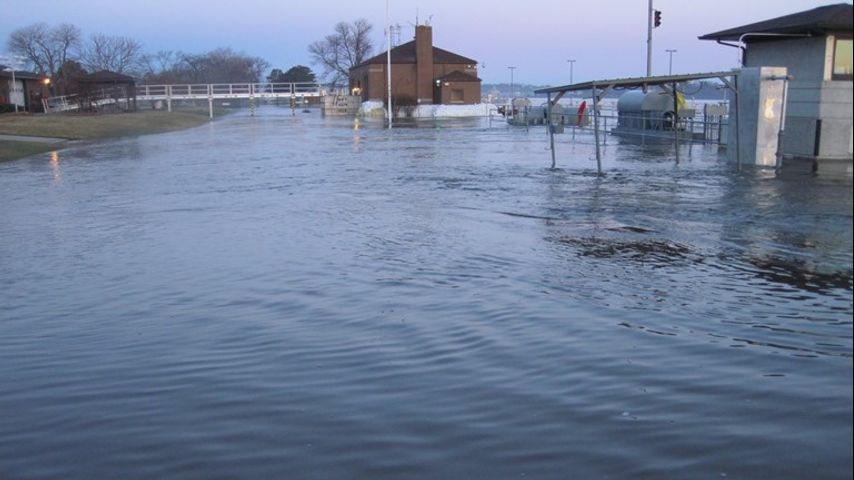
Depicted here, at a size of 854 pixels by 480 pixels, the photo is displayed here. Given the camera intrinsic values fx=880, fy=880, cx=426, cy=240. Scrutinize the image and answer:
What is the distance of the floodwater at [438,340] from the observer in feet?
18.2

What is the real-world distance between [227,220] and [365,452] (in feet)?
36.7

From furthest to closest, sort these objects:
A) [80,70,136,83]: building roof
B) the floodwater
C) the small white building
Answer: [80,70,136,83]: building roof < the floodwater < the small white building

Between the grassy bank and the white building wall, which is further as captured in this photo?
the grassy bank

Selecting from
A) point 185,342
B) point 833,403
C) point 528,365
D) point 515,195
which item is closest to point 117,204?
point 515,195

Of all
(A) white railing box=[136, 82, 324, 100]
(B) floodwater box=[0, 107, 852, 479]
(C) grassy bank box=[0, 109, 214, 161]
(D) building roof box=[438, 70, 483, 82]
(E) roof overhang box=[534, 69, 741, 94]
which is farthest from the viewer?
(A) white railing box=[136, 82, 324, 100]

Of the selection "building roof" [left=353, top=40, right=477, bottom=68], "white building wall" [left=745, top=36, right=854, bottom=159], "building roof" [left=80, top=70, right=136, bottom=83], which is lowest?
"white building wall" [left=745, top=36, right=854, bottom=159]

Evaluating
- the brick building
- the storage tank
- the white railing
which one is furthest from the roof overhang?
the white railing

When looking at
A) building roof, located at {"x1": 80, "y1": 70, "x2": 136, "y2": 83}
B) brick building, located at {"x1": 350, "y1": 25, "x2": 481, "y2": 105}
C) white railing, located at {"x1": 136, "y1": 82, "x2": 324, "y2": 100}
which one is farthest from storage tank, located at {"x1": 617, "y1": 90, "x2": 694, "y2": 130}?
white railing, located at {"x1": 136, "y1": 82, "x2": 324, "y2": 100}

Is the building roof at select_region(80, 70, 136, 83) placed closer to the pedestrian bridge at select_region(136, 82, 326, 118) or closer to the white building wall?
the pedestrian bridge at select_region(136, 82, 326, 118)

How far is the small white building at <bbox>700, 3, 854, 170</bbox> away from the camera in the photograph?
295 cm

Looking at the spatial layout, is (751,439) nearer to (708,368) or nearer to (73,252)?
(708,368)

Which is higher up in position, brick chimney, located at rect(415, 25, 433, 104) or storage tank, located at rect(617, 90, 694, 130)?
brick chimney, located at rect(415, 25, 433, 104)

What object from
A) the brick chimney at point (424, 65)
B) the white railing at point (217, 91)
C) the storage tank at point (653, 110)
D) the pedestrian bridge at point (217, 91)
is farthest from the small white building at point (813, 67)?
the white railing at point (217, 91)

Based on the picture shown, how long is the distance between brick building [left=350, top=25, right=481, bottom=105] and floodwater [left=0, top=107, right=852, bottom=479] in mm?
72428
